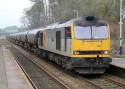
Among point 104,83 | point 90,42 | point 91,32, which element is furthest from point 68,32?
point 104,83

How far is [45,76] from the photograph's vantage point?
883 inches

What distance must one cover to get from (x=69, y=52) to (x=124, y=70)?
2.87m

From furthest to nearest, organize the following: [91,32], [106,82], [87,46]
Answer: [91,32] < [87,46] < [106,82]

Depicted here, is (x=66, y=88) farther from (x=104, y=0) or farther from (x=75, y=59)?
(x=104, y=0)

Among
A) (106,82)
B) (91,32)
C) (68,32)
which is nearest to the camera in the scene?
(106,82)

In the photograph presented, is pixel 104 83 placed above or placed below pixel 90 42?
below

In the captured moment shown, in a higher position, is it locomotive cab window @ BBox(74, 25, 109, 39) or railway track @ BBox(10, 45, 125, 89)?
locomotive cab window @ BBox(74, 25, 109, 39)

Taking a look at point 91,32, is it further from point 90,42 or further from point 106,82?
point 106,82

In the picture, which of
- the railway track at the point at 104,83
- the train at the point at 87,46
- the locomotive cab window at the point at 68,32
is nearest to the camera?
the railway track at the point at 104,83

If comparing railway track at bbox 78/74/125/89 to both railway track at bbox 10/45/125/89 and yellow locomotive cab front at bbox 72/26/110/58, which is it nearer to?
railway track at bbox 10/45/125/89

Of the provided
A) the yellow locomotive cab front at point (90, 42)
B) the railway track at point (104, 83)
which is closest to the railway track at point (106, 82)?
the railway track at point (104, 83)

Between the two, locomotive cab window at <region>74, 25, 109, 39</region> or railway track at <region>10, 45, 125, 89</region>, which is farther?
locomotive cab window at <region>74, 25, 109, 39</region>

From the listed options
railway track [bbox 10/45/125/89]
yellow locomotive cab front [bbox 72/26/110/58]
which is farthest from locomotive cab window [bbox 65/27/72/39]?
railway track [bbox 10/45/125/89]

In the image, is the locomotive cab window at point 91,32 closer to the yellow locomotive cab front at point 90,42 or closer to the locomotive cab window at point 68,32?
the yellow locomotive cab front at point 90,42
